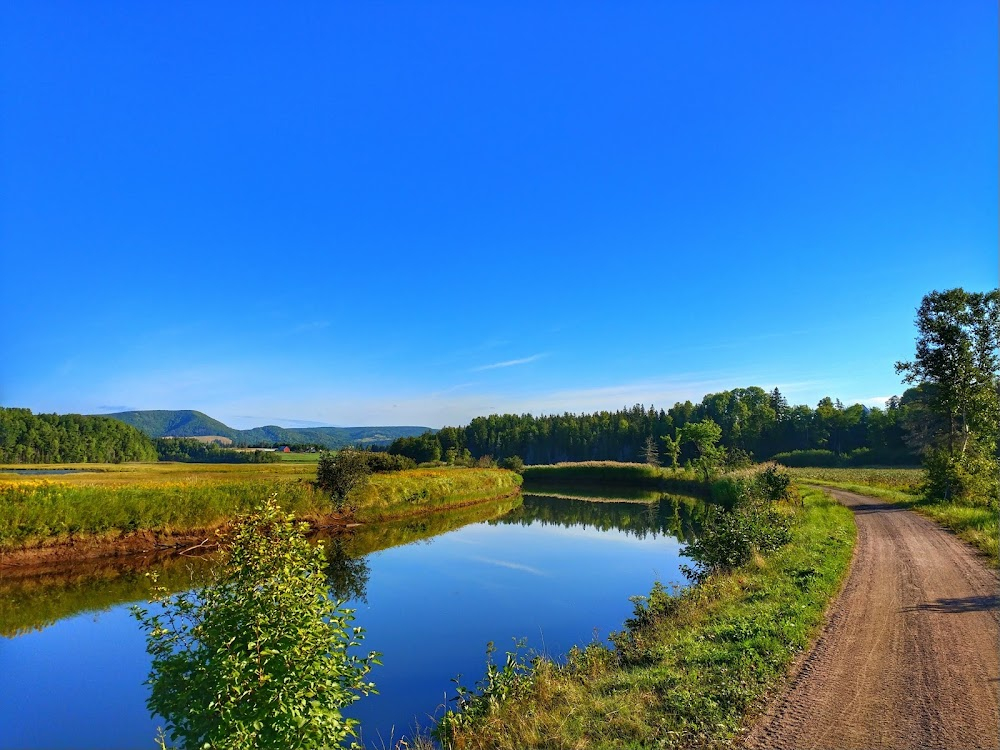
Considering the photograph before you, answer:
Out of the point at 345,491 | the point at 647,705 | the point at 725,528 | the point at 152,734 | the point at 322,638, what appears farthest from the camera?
the point at 345,491

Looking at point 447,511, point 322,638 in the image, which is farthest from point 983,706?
point 447,511

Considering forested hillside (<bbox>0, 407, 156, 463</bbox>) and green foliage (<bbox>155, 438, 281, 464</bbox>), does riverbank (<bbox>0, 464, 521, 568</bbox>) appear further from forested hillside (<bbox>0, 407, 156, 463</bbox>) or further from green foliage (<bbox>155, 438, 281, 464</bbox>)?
forested hillside (<bbox>0, 407, 156, 463</bbox>)

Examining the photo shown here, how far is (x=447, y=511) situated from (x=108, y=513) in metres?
24.4

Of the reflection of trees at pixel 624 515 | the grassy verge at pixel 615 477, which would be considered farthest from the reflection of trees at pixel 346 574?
the grassy verge at pixel 615 477

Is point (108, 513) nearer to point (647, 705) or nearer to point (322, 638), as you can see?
point (322, 638)

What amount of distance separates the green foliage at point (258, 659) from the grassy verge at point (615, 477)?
5364 centimetres

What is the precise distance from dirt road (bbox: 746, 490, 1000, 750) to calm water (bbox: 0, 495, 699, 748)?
5890mm

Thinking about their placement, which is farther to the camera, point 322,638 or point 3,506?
point 3,506

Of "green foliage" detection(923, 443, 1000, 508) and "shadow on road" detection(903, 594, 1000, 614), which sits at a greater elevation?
"green foliage" detection(923, 443, 1000, 508)

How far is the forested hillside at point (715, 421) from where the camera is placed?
291 ft

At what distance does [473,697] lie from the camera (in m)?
8.34

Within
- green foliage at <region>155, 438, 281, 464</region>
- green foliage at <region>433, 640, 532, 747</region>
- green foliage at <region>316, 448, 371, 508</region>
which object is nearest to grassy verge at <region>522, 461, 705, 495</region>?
green foliage at <region>316, 448, 371, 508</region>

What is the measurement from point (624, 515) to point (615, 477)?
30292mm

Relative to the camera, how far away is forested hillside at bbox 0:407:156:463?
99938mm
